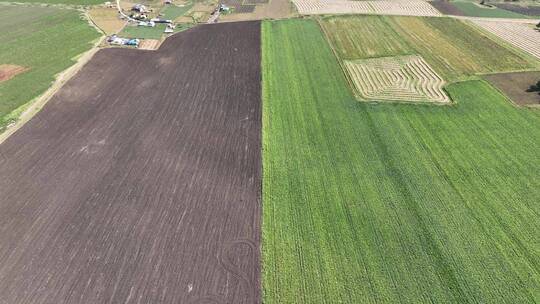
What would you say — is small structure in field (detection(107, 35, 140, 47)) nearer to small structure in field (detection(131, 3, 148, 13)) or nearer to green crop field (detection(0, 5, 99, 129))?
green crop field (detection(0, 5, 99, 129))

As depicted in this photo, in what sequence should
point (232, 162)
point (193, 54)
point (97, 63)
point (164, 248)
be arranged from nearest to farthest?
1. point (164, 248)
2. point (232, 162)
3. point (97, 63)
4. point (193, 54)

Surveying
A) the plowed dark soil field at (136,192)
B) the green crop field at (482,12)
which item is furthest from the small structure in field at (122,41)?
the green crop field at (482,12)

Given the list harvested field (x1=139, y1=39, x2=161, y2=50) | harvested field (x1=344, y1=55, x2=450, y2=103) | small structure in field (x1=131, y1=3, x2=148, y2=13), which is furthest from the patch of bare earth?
harvested field (x1=344, y1=55, x2=450, y2=103)

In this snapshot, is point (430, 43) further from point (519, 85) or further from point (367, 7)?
point (367, 7)

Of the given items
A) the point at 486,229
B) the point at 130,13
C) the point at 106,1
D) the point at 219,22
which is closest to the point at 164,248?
the point at 486,229

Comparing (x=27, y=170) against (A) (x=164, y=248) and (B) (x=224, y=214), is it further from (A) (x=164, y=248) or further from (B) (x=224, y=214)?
(B) (x=224, y=214)

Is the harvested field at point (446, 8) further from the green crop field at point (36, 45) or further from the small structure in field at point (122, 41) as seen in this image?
the green crop field at point (36, 45)
